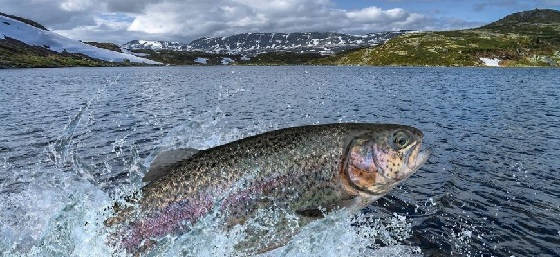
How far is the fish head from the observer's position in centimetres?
805

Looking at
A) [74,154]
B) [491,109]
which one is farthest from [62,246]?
[491,109]

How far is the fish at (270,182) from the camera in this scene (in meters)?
8.13

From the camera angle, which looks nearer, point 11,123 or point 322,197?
point 322,197

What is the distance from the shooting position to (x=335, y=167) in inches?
332

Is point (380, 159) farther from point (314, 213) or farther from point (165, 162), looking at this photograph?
point (165, 162)

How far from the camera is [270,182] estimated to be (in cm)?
846

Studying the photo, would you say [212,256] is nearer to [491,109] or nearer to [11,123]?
[11,123]

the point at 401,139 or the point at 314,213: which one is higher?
the point at 401,139

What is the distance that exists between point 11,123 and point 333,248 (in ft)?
123

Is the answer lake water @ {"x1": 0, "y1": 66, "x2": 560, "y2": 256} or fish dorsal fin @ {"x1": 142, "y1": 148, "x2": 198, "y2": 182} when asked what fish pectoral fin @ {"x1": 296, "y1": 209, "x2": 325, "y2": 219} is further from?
fish dorsal fin @ {"x1": 142, "y1": 148, "x2": 198, "y2": 182}

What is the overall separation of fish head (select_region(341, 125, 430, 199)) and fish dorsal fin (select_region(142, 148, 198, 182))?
292 centimetres

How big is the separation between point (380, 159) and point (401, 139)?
542mm

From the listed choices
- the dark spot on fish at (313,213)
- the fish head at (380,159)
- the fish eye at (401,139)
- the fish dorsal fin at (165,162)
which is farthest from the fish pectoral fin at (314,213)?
the fish dorsal fin at (165,162)

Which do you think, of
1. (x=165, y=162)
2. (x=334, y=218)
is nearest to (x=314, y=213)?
(x=334, y=218)
